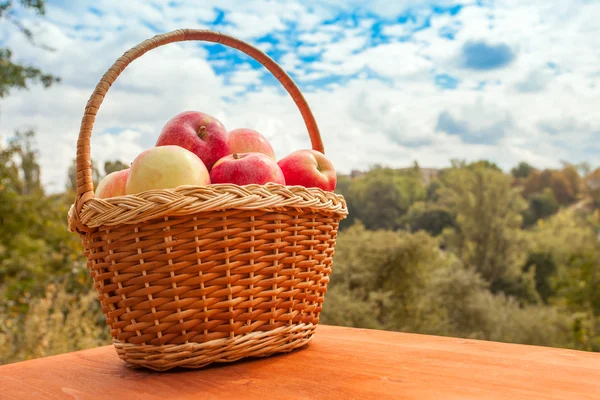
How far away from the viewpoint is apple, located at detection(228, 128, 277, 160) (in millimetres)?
1200

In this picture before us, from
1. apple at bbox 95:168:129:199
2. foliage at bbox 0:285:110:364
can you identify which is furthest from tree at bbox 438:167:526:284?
apple at bbox 95:168:129:199

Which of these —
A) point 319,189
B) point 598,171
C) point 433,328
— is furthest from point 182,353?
point 598,171

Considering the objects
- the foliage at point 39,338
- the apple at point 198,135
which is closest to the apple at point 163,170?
the apple at point 198,135

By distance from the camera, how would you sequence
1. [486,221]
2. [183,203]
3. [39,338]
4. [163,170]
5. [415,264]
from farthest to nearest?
[486,221]
[415,264]
[39,338]
[163,170]
[183,203]

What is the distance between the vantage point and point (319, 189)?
1055 mm

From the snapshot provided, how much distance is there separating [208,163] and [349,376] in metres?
0.52

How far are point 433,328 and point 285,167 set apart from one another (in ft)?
27.8

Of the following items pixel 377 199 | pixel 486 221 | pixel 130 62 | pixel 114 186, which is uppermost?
pixel 130 62

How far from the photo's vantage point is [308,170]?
3.76 ft

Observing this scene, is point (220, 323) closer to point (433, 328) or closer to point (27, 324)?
point (27, 324)

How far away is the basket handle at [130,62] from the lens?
3.28 feet

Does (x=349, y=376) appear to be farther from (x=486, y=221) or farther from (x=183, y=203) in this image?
(x=486, y=221)

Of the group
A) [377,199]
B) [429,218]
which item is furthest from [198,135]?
[429,218]

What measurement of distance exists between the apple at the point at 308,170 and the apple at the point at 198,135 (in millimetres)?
140
